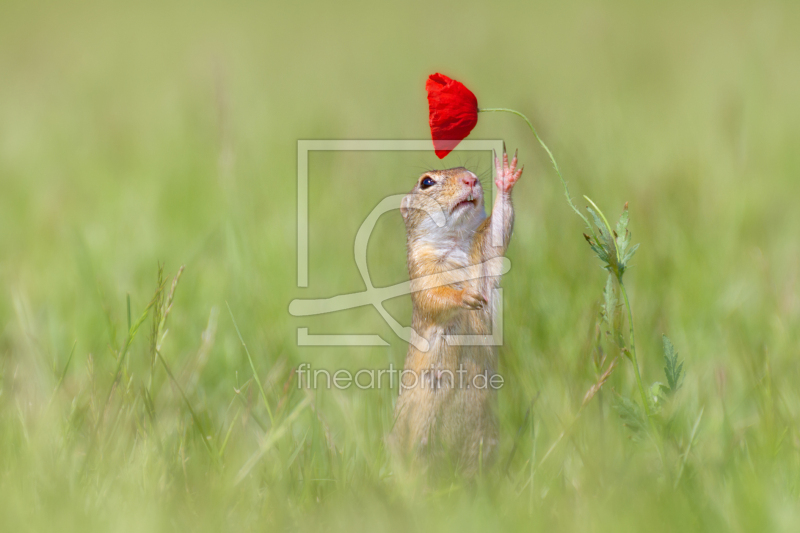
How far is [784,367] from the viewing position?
3014 millimetres

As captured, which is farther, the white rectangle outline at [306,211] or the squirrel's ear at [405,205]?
the squirrel's ear at [405,205]

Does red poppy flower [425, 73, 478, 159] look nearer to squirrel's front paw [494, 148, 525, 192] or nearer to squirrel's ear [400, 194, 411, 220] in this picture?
squirrel's front paw [494, 148, 525, 192]

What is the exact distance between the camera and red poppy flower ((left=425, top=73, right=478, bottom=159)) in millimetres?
2354

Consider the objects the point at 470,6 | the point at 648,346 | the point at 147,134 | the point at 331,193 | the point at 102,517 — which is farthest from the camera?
the point at 470,6

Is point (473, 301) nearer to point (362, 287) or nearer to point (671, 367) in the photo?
point (671, 367)

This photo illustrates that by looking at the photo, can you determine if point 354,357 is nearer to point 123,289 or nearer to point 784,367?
point 123,289

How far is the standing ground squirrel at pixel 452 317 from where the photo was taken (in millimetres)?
2713

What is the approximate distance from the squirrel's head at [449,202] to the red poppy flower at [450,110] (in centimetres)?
90

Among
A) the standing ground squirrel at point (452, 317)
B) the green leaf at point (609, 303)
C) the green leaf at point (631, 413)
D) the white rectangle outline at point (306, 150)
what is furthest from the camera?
the white rectangle outline at point (306, 150)

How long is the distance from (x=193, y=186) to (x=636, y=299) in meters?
3.27

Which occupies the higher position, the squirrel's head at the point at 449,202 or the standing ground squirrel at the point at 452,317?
the squirrel's head at the point at 449,202

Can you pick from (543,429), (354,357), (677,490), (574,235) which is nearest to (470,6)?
(574,235)

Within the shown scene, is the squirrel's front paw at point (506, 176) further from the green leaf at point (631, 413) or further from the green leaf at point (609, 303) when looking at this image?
the green leaf at point (631, 413)

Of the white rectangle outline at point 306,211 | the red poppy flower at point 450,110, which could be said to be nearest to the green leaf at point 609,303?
the red poppy flower at point 450,110
